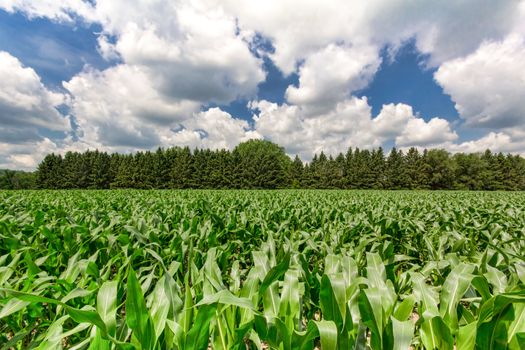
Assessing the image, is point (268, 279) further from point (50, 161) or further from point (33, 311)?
point (50, 161)

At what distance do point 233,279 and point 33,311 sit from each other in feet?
5.56

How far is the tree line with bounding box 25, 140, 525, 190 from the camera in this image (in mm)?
63156

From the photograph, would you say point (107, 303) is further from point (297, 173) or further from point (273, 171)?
point (297, 173)

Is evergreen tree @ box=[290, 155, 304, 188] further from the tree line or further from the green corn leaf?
the green corn leaf

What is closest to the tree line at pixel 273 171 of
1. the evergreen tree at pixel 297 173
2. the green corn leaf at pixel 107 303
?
the evergreen tree at pixel 297 173

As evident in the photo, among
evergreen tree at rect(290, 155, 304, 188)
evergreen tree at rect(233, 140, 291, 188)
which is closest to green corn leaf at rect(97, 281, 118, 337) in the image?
evergreen tree at rect(233, 140, 291, 188)

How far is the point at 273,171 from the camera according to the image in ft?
214

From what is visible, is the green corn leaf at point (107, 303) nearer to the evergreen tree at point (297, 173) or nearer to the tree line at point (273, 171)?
the tree line at point (273, 171)

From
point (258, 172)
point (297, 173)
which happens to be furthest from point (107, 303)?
point (297, 173)

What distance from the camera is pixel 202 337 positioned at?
1270 mm

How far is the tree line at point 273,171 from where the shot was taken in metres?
63.2

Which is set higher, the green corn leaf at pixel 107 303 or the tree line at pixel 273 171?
the tree line at pixel 273 171

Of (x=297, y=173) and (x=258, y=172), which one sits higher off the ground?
(x=297, y=173)

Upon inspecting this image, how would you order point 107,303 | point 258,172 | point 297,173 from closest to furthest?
point 107,303 → point 258,172 → point 297,173
